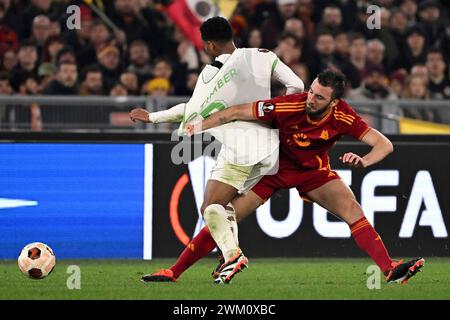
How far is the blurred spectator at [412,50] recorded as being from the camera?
1666cm

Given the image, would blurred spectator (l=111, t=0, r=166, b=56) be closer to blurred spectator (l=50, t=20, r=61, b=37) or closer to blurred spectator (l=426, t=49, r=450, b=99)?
blurred spectator (l=50, t=20, r=61, b=37)

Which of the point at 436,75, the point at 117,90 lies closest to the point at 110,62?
the point at 117,90

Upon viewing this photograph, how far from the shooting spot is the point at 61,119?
13508 millimetres

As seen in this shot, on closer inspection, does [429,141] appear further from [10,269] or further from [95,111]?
[10,269]

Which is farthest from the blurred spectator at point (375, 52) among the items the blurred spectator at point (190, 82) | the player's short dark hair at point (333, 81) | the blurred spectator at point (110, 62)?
the player's short dark hair at point (333, 81)

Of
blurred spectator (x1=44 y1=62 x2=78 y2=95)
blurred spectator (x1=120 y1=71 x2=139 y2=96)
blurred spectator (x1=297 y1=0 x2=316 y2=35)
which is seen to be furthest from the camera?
blurred spectator (x1=297 y1=0 x2=316 y2=35)

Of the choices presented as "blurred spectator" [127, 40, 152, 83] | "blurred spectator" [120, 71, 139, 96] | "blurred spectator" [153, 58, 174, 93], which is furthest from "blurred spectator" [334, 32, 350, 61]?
"blurred spectator" [120, 71, 139, 96]

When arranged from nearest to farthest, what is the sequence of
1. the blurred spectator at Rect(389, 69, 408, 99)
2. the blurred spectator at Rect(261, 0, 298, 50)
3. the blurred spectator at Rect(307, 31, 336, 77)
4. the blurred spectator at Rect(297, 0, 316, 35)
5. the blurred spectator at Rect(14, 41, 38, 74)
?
the blurred spectator at Rect(14, 41, 38, 74), the blurred spectator at Rect(307, 31, 336, 77), the blurred spectator at Rect(389, 69, 408, 99), the blurred spectator at Rect(261, 0, 298, 50), the blurred spectator at Rect(297, 0, 316, 35)

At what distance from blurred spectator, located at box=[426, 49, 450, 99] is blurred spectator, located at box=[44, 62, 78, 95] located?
4.67 meters

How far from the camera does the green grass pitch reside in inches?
363

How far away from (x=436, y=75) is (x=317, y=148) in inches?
260

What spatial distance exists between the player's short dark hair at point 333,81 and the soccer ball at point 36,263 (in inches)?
107

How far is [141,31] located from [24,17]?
153 centimetres

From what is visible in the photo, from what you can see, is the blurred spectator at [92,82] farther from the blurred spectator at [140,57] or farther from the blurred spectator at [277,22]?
the blurred spectator at [277,22]
